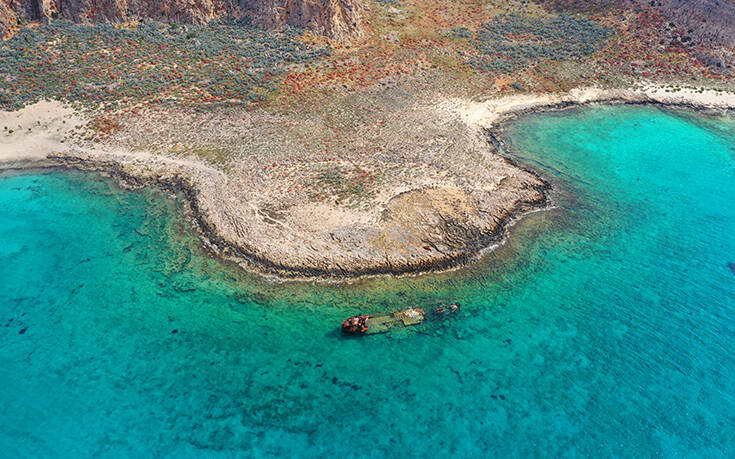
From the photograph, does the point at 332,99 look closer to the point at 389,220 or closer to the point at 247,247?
the point at 389,220

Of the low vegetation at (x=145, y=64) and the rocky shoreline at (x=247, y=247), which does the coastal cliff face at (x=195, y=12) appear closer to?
the low vegetation at (x=145, y=64)

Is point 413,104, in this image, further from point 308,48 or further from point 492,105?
point 308,48

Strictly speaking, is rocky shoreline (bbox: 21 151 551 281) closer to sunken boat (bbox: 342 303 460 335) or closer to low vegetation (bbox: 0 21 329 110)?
sunken boat (bbox: 342 303 460 335)

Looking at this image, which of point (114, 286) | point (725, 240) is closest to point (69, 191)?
point (114, 286)

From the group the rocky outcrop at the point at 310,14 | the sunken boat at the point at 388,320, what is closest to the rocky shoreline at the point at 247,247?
the sunken boat at the point at 388,320

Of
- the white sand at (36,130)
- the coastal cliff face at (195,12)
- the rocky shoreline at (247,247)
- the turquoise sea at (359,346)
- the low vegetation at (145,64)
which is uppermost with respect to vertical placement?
the coastal cliff face at (195,12)

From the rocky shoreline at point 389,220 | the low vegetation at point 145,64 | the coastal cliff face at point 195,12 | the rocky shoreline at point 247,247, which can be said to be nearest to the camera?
the rocky shoreline at point 247,247

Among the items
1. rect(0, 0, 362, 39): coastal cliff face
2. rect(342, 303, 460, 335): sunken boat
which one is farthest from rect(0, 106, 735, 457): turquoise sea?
rect(0, 0, 362, 39): coastal cliff face
